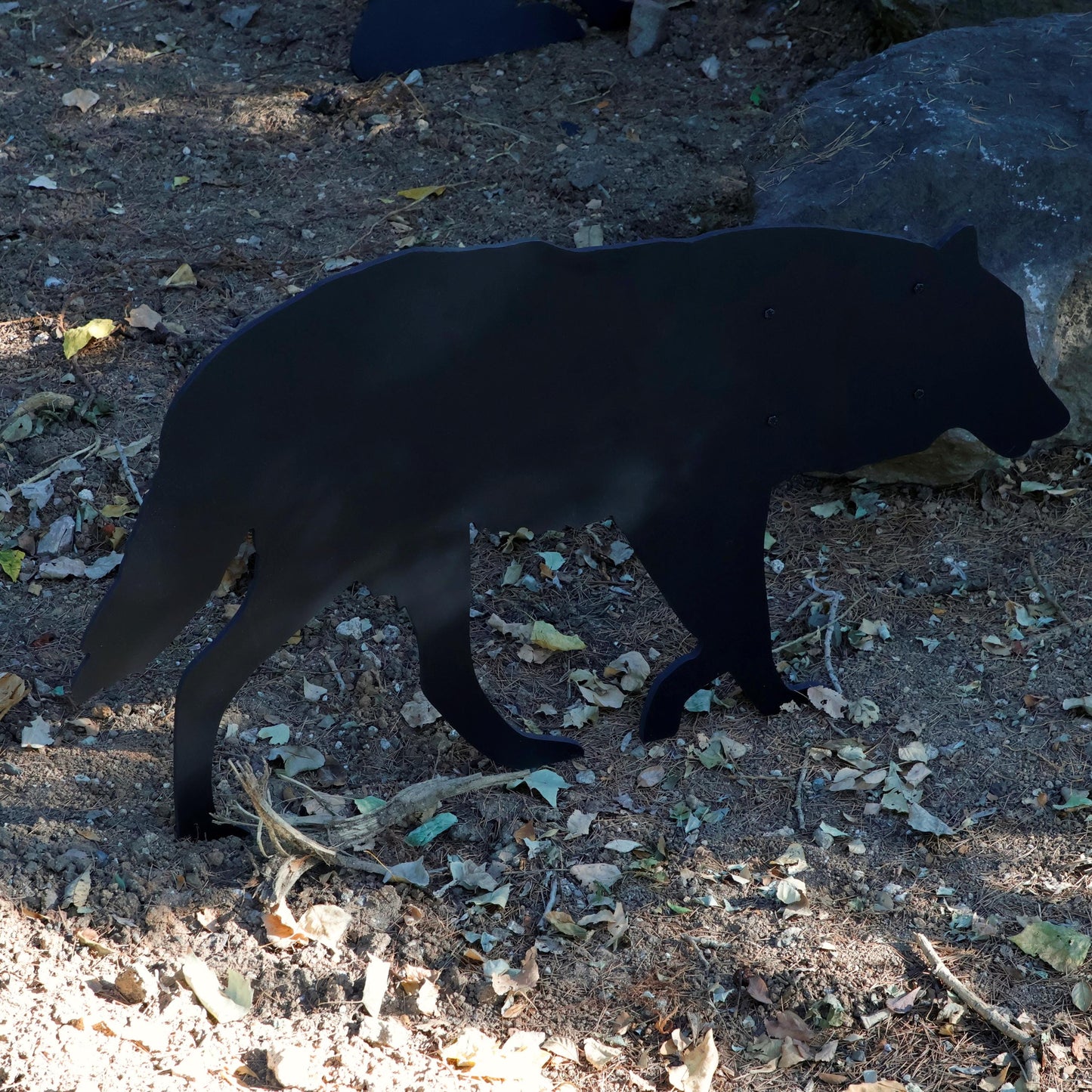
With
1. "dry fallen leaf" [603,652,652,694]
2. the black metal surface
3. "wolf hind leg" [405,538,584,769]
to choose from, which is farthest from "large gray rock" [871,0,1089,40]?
"wolf hind leg" [405,538,584,769]

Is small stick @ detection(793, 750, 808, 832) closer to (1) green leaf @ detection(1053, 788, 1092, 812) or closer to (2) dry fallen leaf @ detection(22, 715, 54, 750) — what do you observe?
(1) green leaf @ detection(1053, 788, 1092, 812)

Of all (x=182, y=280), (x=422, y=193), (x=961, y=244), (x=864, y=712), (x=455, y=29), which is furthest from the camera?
(x=455, y=29)

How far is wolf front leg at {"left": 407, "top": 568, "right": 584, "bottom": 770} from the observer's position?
307cm

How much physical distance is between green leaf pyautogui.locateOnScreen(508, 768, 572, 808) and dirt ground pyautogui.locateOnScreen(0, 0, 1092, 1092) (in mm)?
55

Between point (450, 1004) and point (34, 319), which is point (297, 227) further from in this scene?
point (450, 1004)

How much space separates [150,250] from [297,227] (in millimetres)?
693

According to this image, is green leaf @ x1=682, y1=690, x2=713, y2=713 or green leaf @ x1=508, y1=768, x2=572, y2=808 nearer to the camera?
green leaf @ x1=508, y1=768, x2=572, y2=808

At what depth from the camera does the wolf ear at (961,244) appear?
3.13 m

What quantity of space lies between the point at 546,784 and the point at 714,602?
74 centimetres

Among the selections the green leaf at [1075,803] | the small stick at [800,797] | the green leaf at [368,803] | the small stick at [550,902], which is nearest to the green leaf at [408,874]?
the green leaf at [368,803]

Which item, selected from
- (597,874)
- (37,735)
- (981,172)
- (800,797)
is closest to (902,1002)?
(800,797)

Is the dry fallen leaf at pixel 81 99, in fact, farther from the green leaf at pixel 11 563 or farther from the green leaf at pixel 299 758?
the green leaf at pixel 299 758

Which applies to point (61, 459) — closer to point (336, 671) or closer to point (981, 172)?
point (336, 671)

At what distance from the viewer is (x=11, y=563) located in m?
4.01
